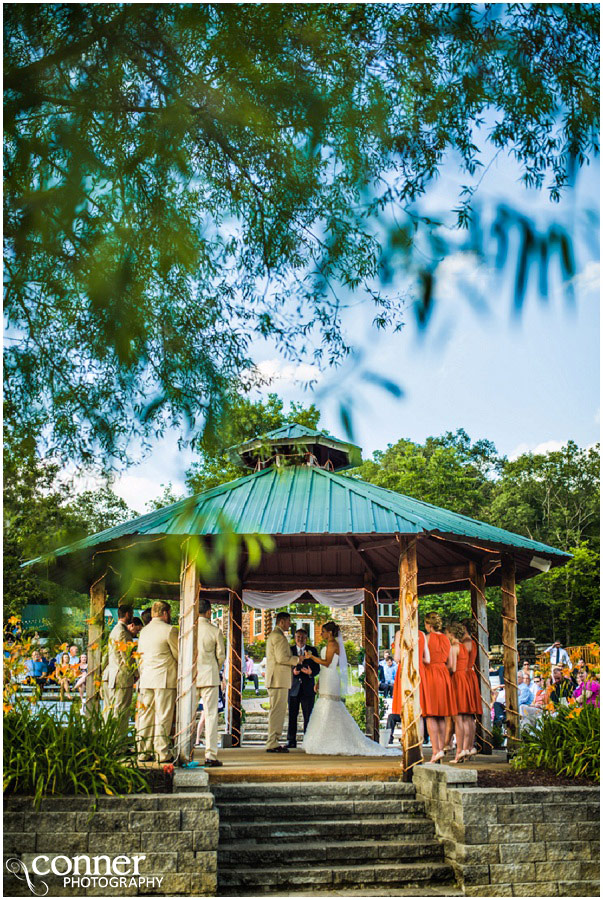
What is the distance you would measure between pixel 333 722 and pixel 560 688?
136 inches

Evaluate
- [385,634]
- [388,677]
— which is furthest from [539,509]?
[388,677]

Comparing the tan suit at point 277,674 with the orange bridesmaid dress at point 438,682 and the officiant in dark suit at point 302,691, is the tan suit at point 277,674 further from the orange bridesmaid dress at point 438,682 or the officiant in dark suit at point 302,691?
the orange bridesmaid dress at point 438,682

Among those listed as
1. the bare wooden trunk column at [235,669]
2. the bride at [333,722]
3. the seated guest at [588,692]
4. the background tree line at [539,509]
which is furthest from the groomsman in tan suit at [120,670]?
the background tree line at [539,509]

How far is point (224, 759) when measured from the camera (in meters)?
10.9

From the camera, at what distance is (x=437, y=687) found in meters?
9.95

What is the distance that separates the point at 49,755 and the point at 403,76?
6.51 meters

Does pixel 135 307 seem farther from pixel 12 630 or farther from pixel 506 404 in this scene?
pixel 12 630

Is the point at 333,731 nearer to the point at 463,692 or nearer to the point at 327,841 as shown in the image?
the point at 463,692

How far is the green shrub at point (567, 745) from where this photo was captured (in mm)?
8562

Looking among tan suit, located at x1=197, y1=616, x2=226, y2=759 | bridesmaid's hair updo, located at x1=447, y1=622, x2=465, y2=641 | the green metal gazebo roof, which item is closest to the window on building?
the green metal gazebo roof

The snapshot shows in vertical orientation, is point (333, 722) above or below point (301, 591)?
below

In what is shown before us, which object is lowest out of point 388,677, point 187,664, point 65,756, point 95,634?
point 388,677

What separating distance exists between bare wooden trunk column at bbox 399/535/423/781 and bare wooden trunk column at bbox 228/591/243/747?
4.84 m

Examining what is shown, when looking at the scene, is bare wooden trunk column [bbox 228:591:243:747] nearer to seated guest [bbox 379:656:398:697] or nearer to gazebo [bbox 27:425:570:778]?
gazebo [bbox 27:425:570:778]
